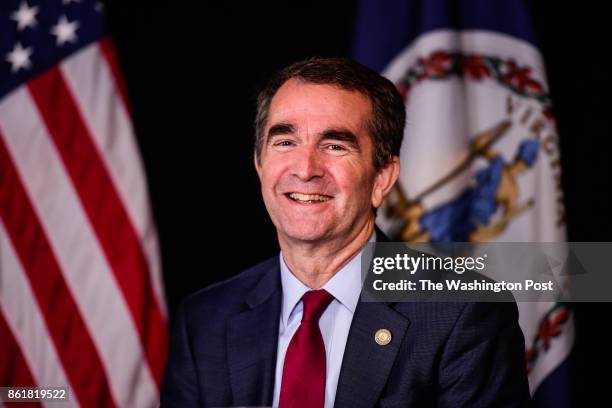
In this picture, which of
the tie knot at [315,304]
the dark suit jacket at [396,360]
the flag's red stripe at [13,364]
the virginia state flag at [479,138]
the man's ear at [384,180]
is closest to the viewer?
the dark suit jacket at [396,360]

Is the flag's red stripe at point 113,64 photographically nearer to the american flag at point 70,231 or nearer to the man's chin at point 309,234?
the american flag at point 70,231

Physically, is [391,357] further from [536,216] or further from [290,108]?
[536,216]

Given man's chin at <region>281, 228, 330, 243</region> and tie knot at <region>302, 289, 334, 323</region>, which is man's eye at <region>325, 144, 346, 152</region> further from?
tie knot at <region>302, 289, 334, 323</region>

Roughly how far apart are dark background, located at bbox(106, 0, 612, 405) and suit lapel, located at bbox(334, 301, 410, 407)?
3.91 ft

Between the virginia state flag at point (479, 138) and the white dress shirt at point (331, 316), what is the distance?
1016 mm

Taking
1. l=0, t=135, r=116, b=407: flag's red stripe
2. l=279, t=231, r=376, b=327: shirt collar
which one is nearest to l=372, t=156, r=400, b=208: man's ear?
l=279, t=231, r=376, b=327: shirt collar

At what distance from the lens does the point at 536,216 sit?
92.7 inches

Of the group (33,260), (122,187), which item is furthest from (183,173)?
(33,260)

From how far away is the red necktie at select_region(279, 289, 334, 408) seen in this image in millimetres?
1238

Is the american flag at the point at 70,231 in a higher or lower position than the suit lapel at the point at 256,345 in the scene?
higher

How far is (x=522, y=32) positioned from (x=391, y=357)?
5.34 feet

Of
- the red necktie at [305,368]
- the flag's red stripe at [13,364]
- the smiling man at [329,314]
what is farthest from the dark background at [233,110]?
the red necktie at [305,368]

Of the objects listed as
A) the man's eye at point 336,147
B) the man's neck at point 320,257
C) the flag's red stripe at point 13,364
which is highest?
the man's eye at point 336,147

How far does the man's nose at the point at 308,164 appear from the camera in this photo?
1330 mm
